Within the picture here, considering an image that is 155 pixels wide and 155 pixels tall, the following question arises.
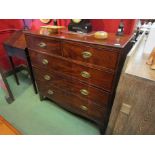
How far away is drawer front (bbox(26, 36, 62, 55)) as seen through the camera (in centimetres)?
119

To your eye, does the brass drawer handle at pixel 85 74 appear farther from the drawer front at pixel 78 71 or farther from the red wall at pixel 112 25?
the red wall at pixel 112 25

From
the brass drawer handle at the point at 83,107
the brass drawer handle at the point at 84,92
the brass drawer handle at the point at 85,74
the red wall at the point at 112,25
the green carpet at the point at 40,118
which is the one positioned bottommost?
the green carpet at the point at 40,118

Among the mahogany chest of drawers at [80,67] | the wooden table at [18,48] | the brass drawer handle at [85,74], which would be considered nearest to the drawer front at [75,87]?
the mahogany chest of drawers at [80,67]

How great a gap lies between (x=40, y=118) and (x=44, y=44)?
1.00m

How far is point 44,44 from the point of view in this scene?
126 centimetres

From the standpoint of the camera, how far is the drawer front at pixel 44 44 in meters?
1.19

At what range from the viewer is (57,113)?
1.72 m

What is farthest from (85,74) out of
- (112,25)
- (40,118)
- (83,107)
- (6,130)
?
(6,130)
